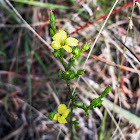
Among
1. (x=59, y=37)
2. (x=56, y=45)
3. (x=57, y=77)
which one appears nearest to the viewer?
(x=56, y=45)

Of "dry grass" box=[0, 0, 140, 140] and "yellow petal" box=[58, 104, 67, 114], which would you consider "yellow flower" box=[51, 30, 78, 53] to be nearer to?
"yellow petal" box=[58, 104, 67, 114]

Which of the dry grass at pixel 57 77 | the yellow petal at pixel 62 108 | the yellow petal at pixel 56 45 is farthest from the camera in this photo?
the dry grass at pixel 57 77

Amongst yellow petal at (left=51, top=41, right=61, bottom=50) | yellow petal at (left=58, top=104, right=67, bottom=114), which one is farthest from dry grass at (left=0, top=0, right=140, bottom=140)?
yellow petal at (left=51, top=41, right=61, bottom=50)

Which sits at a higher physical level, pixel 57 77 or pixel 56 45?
pixel 56 45

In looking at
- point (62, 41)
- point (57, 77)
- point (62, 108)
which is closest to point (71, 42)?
point (62, 41)

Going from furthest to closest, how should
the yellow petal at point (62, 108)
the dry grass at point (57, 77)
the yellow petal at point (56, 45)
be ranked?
the dry grass at point (57, 77), the yellow petal at point (62, 108), the yellow petal at point (56, 45)

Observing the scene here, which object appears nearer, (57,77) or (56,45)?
(56,45)

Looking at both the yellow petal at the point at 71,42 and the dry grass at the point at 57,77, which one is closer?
the yellow petal at the point at 71,42

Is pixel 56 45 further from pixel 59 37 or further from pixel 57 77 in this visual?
pixel 57 77

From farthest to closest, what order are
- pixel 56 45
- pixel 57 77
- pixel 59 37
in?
pixel 57 77 < pixel 59 37 < pixel 56 45

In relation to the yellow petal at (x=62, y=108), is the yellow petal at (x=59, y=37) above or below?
above

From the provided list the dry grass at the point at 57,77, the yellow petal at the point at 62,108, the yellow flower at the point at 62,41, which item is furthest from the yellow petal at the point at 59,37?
the dry grass at the point at 57,77

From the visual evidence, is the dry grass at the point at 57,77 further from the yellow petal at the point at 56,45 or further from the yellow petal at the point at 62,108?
the yellow petal at the point at 56,45
